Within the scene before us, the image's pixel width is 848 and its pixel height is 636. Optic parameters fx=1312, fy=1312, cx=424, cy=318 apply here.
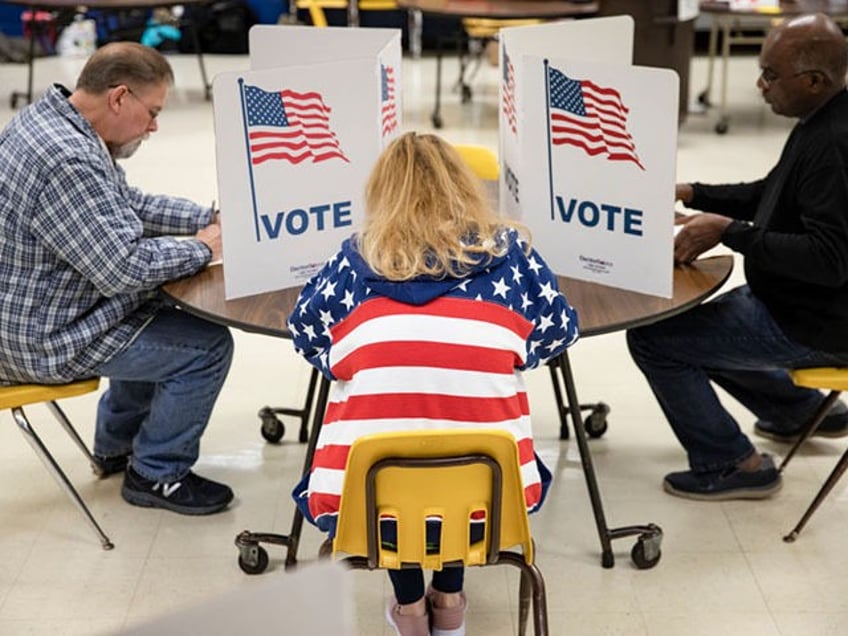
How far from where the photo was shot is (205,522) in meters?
3.15

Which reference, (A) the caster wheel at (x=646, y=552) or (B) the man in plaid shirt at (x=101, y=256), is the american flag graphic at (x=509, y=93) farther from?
(A) the caster wheel at (x=646, y=552)

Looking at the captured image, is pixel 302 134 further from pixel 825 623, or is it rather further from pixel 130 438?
pixel 825 623

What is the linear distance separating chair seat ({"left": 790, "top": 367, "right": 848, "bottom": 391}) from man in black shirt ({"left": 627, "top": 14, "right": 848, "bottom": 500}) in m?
0.02

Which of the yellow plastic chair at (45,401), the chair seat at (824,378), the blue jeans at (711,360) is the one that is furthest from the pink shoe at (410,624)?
the chair seat at (824,378)

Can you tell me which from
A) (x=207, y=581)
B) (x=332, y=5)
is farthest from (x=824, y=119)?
(x=332, y=5)

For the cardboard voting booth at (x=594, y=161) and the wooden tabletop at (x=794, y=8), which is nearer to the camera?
the cardboard voting booth at (x=594, y=161)

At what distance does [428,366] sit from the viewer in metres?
2.20

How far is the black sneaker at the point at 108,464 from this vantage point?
3.35m

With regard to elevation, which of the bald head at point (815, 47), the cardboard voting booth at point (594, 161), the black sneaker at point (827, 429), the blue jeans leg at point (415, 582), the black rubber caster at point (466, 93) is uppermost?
the bald head at point (815, 47)

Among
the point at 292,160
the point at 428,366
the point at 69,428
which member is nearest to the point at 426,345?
the point at 428,366

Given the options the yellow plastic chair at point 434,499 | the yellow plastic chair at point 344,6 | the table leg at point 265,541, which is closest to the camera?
the yellow plastic chair at point 434,499

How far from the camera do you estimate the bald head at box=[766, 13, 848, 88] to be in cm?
282

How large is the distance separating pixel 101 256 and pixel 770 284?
1.49 meters

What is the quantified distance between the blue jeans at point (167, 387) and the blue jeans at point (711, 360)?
1.01 meters
